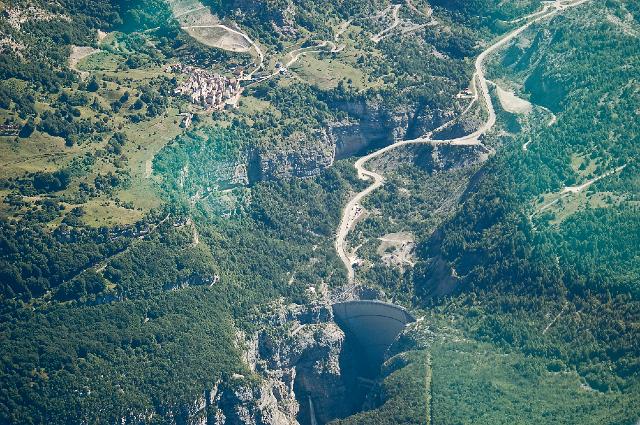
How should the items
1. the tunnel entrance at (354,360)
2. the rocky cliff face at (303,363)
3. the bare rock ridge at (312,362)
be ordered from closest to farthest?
the bare rock ridge at (312,362)
the rocky cliff face at (303,363)
the tunnel entrance at (354,360)

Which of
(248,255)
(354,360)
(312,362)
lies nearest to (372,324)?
(354,360)

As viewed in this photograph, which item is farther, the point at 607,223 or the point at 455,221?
the point at 455,221

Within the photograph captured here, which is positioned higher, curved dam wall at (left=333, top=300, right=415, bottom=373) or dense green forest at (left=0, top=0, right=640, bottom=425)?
dense green forest at (left=0, top=0, right=640, bottom=425)

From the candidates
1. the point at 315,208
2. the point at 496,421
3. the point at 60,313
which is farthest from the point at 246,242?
the point at 496,421

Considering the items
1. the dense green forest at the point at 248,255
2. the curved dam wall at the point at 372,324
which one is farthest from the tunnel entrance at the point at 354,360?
the dense green forest at the point at 248,255

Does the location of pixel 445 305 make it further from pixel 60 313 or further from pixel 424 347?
pixel 60 313

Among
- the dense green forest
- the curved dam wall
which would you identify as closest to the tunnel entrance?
the curved dam wall

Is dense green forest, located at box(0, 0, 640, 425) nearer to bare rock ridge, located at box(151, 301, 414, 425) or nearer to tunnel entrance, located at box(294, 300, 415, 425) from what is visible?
bare rock ridge, located at box(151, 301, 414, 425)

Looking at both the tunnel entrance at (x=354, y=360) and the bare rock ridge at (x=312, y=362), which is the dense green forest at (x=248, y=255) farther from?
the tunnel entrance at (x=354, y=360)
